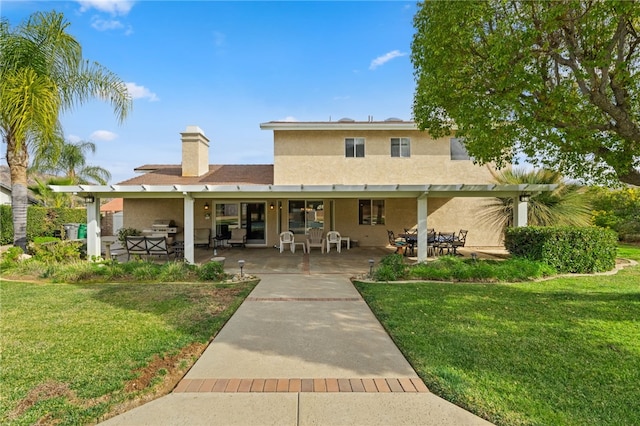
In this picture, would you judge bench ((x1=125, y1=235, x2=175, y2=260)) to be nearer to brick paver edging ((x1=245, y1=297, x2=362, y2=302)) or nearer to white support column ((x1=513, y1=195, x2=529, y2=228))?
brick paver edging ((x1=245, y1=297, x2=362, y2=302))

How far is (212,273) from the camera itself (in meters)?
8.50

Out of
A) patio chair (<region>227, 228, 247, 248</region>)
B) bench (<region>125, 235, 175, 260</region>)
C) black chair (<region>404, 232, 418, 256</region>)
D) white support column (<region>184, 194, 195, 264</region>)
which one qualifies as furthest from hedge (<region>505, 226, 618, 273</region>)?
bench (<region>125, 235, 175, 260</region>)

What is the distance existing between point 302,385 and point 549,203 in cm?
1386

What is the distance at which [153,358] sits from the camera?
391 cm

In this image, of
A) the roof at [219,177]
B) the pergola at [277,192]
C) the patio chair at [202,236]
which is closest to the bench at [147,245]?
the pergola at [277,192]

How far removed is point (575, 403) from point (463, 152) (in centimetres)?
Answer: 1364

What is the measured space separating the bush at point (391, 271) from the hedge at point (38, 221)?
54.7 feet

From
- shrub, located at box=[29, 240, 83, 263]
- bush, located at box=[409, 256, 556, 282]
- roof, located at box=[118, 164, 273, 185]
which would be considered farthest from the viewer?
roof, located at box=[118, 164, 273, 185]

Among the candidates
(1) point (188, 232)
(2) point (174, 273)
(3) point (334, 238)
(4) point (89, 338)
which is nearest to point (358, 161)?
(3) point (334, 238)

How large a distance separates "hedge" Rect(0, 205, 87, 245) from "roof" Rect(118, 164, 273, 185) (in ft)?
17.8

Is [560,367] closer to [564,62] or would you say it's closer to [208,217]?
[564,62]

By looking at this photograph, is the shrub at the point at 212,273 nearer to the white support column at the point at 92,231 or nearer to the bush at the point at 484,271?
the white support column at the point at 92,231

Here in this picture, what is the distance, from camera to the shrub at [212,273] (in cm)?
849

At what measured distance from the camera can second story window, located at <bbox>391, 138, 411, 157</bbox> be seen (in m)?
14.9
